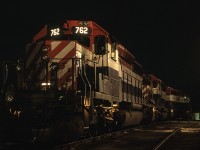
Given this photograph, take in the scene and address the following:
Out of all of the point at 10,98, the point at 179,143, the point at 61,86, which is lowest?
the point at 179,143

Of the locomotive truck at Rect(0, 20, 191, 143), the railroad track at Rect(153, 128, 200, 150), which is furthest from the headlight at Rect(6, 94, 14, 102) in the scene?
the railroad track at Rect(153, 128, 200, 150)

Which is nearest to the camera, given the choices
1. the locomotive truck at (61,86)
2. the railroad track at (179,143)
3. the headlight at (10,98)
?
the locomotive truck at (61,86)

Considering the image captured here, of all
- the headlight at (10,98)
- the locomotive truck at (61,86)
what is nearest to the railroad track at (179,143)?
the locomotive truck at (61,86)

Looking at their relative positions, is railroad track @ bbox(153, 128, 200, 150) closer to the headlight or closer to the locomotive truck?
the locomotive truck

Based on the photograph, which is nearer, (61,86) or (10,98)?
(10,98)

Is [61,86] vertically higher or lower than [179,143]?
higher

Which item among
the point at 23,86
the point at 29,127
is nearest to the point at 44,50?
the point at 23,86

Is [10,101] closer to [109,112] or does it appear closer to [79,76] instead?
[79,76]

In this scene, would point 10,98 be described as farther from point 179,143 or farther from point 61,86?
point 179,143

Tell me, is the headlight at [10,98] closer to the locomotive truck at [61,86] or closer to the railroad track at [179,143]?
the locomotive truck at [61,86]

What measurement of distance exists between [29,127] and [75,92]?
88.4 inches

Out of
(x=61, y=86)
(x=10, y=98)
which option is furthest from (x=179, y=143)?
(x=10, y=98)

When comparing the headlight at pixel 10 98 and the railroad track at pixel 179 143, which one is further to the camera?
the railroad track at pixel 179 143

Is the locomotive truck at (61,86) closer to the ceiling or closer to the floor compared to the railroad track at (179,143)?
closer to the ceiling
